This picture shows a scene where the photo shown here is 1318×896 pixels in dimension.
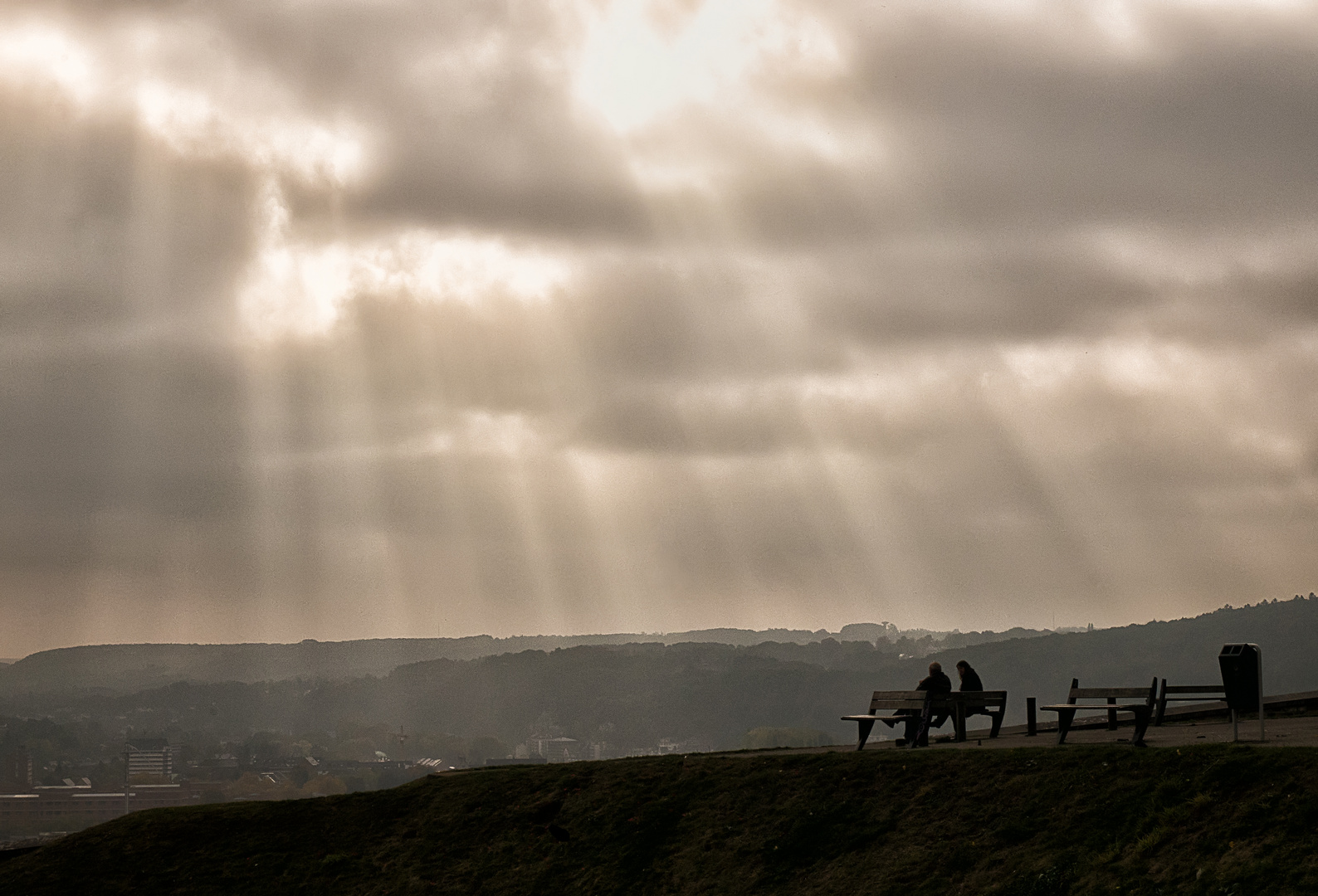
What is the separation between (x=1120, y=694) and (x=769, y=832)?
6.58m

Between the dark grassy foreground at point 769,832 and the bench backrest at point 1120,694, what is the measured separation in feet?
6.63

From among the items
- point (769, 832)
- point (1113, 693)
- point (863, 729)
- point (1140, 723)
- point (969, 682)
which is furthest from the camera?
point (969, 682)

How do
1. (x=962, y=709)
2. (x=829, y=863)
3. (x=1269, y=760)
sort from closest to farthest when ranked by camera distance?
(x=1269, y=760) < (x=829, y=863) < (x=962, y=709)

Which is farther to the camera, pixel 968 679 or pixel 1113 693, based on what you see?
pixel 968 679

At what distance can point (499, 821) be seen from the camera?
1988 centimetres

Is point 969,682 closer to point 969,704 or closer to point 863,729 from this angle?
point 969,704

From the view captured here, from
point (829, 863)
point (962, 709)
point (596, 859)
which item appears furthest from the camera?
point (962, 709)

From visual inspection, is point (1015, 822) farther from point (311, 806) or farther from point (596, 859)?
point (311, 806)

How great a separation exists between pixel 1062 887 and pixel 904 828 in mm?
2958

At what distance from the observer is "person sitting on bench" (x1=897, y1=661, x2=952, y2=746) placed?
21812mm

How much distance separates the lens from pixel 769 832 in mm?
17406

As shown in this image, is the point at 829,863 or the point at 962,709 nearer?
the point at 829,863

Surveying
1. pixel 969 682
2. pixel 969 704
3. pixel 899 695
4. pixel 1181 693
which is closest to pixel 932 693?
pixel 899 695

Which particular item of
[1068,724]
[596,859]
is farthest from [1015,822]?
[596,859]
